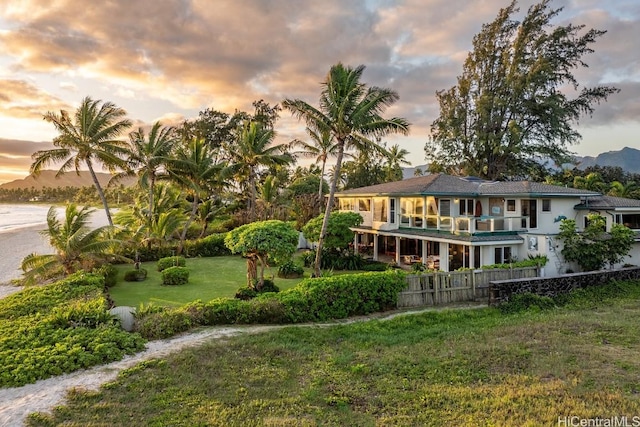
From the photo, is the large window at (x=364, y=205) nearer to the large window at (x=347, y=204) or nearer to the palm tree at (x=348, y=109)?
the large window at (x=347, y=204)

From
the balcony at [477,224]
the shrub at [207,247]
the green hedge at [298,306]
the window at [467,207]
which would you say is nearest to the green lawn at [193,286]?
the shrub at [207,247]

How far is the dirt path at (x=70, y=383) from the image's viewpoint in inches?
259

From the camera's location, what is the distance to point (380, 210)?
25078mm

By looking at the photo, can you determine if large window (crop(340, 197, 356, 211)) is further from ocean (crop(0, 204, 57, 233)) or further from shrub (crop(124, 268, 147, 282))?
ocean (crop(0, 204, 57, 233))

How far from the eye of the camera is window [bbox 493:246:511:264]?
19.2 metres

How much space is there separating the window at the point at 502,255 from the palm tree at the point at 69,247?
1753 centimetres

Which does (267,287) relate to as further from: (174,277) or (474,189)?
(474,189)

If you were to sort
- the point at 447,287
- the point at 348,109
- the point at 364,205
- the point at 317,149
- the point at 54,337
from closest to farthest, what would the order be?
the point at 54,337 < the point at 447,287 < the point at 348,109 < the point at 364,205 < the point at 317,149

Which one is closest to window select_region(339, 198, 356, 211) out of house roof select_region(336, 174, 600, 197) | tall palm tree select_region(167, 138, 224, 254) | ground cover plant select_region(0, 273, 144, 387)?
house roof select_region(336, 174, 600, 197)

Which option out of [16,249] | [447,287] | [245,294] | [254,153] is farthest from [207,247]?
[447,287]

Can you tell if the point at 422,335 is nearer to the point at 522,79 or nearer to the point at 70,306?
the point at 70,306

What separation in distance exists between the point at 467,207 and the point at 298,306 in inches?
530

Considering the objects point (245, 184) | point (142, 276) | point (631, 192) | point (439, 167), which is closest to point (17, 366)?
point (142, 276)

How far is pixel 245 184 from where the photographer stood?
41.3 meters
